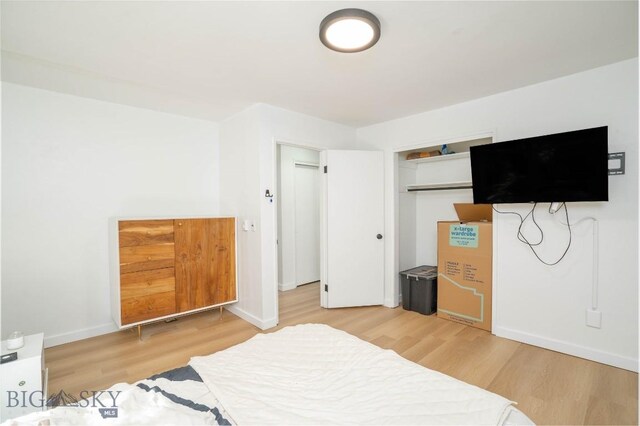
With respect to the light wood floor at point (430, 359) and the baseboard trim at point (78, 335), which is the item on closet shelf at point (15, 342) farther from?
the baseboard trim at point (78, 335)

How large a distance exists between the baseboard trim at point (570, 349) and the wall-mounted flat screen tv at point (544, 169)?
1.26 meters

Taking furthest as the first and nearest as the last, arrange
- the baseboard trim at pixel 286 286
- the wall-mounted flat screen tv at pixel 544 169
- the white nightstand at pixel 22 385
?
the baseboard trim at pixel 286 286
the wall-mounted flat screen tv at pixel 544 169
the white nightstand at pixel 22 385

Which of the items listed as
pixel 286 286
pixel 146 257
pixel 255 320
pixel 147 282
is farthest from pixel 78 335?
pixel 286 286

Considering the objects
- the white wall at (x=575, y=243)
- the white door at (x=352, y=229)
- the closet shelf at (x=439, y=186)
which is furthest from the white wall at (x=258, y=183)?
the white wall at (x=575, y=243)

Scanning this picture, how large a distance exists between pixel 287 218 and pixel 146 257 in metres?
2.16

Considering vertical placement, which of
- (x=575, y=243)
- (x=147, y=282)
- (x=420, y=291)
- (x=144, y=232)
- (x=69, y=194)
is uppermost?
(x=69, y=194)

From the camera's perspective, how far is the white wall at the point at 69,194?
8.40 ft

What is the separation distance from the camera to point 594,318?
2.36 metres

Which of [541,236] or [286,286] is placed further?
[286,286]

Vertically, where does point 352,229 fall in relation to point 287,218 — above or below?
below

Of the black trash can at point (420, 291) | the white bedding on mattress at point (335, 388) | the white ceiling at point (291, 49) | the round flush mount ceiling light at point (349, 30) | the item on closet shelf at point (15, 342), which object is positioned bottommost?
the black trash can at point (420, 291)

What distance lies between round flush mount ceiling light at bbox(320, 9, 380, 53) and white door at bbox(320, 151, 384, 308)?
5.91 ft

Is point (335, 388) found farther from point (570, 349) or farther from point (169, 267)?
point (570, 349)

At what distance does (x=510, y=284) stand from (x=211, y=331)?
304cm
